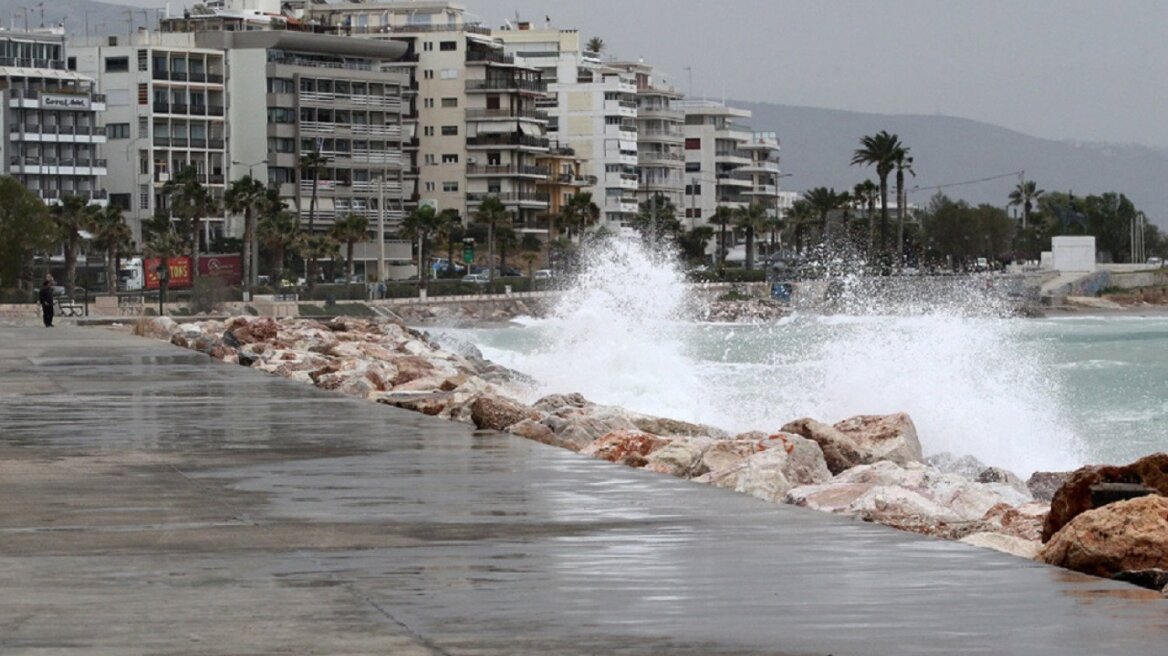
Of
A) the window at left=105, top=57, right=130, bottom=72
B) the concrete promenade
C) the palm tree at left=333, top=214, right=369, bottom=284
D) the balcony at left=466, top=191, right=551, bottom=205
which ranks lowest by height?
the concrete promenade

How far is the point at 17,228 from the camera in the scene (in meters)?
78.4

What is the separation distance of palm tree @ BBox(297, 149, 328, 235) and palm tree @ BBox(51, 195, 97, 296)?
621 inches

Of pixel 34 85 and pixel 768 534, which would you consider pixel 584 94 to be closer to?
pixel 34 85

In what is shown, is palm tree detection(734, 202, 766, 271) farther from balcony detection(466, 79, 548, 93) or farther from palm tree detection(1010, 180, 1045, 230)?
palm tree detection(1010, 180, 1045, 230)

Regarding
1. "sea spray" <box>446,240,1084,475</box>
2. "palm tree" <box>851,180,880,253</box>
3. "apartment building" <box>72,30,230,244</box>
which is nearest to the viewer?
"sea spray" <box>446,240,1084,475</box>

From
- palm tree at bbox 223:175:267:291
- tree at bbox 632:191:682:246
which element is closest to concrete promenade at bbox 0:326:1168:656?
palm tree at bbox 223:175:267:291

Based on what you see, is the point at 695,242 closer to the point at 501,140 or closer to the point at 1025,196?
the point at 501,140

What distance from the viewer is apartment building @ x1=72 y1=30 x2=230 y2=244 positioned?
4419 inches

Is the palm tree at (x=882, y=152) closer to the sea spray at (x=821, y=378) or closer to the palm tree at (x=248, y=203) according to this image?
the palm tree at (x=248, y=203)

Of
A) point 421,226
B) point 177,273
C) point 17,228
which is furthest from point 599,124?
point 17,228

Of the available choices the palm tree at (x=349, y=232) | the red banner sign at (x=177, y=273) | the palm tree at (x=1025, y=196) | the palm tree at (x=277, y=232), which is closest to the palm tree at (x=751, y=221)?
the palm tree at (x=1025, y=196)

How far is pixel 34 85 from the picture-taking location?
110 m

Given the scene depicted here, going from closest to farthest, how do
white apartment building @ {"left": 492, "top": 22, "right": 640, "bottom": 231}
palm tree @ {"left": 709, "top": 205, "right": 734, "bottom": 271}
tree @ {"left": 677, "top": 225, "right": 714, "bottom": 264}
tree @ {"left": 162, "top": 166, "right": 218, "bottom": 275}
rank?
tree @ {"left": 162, "top": 166, "right": 218, "bottom": 275}, palm tree @ {"left": 709, "top": 205, "right": 734, "bottom": 271}, tree @ {"left": 677, "top": 225, "right": 714, "bottom": 264}, white apartment building @ {"left": 492, "top": 22, "right": 640, "bottom": 231}

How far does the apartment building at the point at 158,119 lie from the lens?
112m
